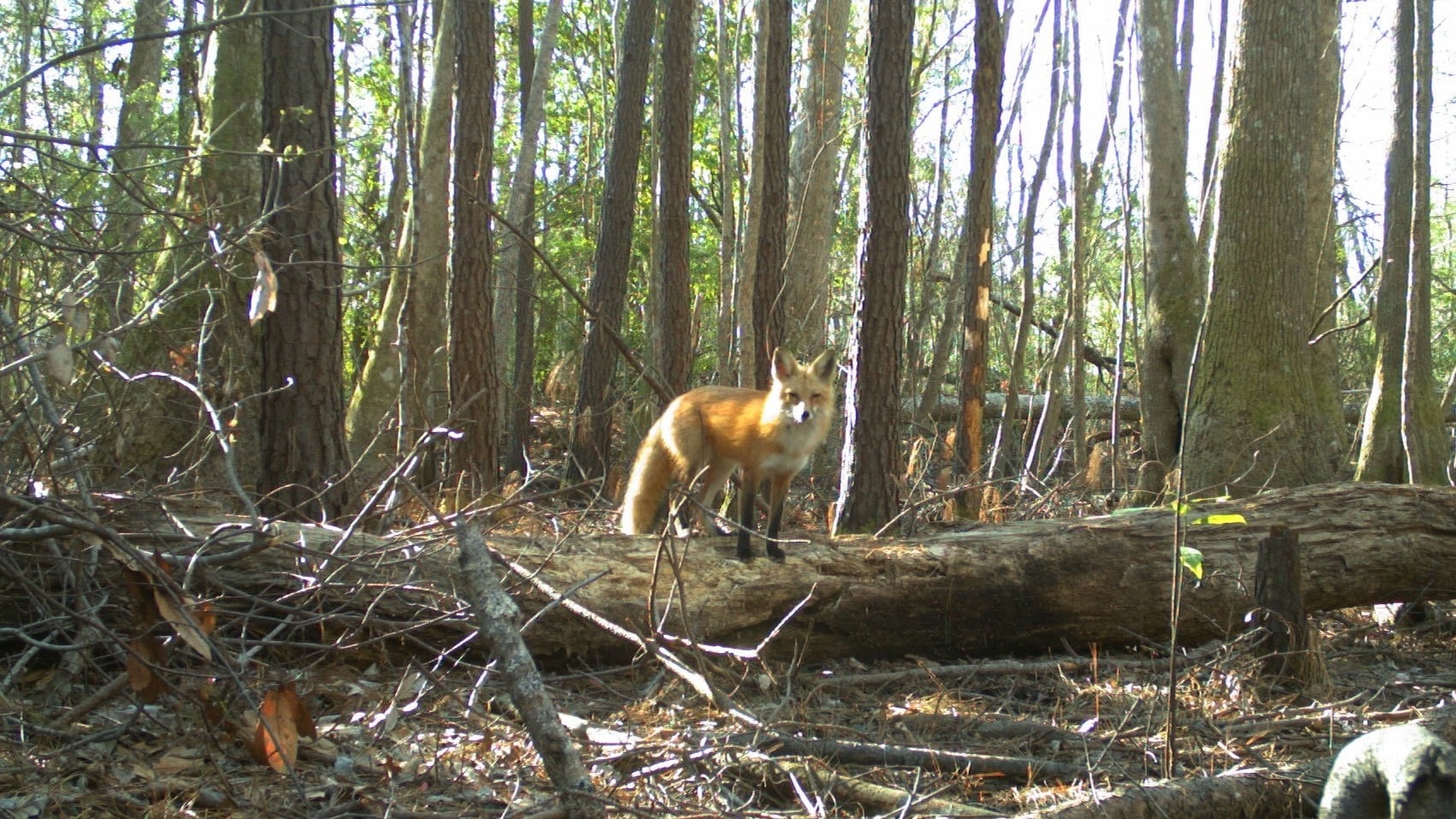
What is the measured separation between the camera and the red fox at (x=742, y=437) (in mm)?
7066

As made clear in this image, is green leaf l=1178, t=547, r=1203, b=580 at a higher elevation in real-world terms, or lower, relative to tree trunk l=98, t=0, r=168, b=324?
lower

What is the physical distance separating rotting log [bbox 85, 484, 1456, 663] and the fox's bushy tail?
1005 millimetres

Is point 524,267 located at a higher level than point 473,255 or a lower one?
higher

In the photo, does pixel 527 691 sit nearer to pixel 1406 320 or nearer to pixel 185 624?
pixel 185 624

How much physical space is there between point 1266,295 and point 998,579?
13.8ft

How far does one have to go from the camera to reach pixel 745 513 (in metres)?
6.61

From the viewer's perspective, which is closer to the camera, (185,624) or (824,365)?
(185,624)

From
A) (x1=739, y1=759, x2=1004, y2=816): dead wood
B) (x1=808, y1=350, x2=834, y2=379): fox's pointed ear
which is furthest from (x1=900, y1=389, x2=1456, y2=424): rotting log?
(x1=739, y1=759, x2=1004, y2=816): dead wood

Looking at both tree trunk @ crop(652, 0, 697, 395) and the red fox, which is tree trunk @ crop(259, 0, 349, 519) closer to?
the red fox

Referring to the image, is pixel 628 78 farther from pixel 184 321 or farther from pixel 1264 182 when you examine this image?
pixel 1264 182

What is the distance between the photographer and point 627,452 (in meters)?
13.0

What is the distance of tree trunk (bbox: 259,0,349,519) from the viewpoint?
6.48m

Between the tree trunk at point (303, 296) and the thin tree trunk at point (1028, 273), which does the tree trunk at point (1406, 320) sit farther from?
the tree trunk at point (303, 296)

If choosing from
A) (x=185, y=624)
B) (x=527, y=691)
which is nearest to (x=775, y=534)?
(x=527, y=691)
